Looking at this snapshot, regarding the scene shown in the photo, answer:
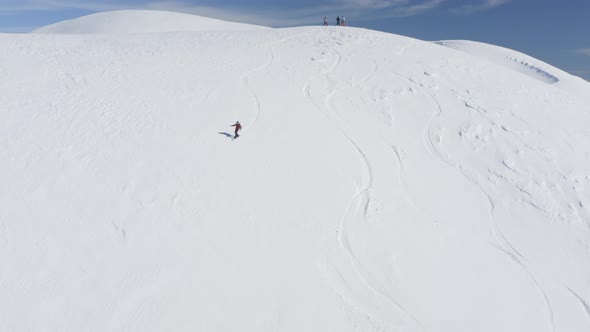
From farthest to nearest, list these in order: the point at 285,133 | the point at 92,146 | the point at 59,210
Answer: the point at 285,133, the point at 92,146, the point at 59,210

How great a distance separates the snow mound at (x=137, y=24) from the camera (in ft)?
103

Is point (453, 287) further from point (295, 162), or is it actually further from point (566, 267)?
point (295, 162)

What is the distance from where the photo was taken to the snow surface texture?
242 inches

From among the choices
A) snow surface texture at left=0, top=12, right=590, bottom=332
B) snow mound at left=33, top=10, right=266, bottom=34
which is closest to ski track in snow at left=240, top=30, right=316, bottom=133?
snow surface texture at left=0, top=12, right=590, bottom=332

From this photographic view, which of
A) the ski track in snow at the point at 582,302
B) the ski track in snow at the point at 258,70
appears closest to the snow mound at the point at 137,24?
the ski track in snow at the point at 258,70

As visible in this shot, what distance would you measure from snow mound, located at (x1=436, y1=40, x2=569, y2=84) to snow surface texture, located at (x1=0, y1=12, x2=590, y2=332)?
55.8ft

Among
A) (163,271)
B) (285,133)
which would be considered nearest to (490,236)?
(285,133)

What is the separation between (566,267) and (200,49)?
49.4 feet

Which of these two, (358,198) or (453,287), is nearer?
(453,287)

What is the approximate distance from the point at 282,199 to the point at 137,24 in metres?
30.3

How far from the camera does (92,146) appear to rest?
9.30 meters

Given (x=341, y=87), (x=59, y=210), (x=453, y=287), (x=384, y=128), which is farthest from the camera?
(x=341, y=87)

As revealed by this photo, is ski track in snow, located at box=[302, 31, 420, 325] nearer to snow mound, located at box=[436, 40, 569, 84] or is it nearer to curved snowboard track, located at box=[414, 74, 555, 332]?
curved snowboard track, located at box=[414, 74, 555, 332]

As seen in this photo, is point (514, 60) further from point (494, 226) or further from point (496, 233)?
point (496, 233)
